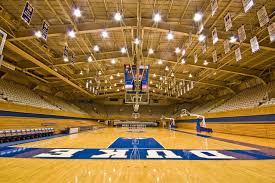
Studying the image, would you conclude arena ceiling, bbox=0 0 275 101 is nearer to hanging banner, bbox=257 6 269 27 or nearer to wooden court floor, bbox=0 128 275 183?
hanging banner, bbox=257 6 269 27

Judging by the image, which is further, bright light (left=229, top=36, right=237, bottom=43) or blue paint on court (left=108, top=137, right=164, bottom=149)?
bright light (left=229, top=36, right=237, bottom=43)

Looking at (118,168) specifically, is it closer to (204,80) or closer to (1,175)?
(1,175)

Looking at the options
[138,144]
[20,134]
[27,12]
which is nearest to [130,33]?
[27,12]

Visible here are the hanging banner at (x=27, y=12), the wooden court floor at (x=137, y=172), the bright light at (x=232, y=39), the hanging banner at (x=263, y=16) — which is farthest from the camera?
the bright light at (x=232, y=39)

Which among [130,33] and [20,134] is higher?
[130,33]

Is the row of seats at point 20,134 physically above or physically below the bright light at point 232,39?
below

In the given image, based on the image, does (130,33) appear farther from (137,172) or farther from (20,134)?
(137,172)

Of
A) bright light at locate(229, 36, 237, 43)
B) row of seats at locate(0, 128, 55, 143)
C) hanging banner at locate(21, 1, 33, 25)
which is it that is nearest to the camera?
hanging banner at locate(21, 1, 33, 25)

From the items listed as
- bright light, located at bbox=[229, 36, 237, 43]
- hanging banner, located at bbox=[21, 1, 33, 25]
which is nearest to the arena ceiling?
bright light, located at bbox=[229, 36, 237, 43]

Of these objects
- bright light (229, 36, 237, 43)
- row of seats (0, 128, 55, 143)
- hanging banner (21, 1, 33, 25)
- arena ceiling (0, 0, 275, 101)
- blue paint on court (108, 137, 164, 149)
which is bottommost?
blue paint on court (108, 137, 164, 149)

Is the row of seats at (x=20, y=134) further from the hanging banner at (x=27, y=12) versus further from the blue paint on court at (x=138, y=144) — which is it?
the hanging banner at (x=27, y=12)

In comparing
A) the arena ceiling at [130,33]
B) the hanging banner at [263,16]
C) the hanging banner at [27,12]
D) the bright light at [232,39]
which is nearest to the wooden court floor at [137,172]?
the hanging banner at [27,12]

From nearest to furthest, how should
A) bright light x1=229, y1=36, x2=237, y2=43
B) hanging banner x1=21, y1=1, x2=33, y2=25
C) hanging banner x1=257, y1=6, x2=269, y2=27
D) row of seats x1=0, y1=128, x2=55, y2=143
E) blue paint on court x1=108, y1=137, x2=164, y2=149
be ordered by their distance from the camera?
hanging banner x1=21, y1=1, x2=33, y2=25 < hanging banner x1=257, y1=6, x2=269, y2=27 < blue paint on court x1=108, y1=137, x2=164, y2=149 < row of seats x1=0, y1=128, x2=55, y2=143 < bright light x1=229, y1=36, x2=237, y2=43

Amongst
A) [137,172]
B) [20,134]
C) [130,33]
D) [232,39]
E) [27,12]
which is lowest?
[137,172]
